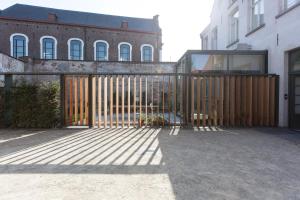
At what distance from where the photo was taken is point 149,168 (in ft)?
12.8

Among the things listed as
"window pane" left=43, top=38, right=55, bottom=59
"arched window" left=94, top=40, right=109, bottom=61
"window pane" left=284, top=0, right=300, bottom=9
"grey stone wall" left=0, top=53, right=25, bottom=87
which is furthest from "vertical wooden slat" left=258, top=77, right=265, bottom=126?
"window pane" left=43, top=38, right=55, bottom=59

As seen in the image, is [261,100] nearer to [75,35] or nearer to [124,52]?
[124,52]

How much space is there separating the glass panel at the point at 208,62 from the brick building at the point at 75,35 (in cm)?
1870

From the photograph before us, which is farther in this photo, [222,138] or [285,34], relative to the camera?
[285,34]

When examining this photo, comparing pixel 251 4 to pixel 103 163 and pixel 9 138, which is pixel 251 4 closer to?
pixel 103 163

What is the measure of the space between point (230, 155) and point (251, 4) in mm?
9100

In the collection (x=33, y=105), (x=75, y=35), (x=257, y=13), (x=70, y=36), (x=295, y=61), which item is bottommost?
(x=33, y=105)

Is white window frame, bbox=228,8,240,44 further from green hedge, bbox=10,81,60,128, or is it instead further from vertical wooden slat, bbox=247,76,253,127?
green hedge, bbox=10,81,60,128

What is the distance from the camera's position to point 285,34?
26.6 feet

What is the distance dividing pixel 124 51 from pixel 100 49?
110 inches

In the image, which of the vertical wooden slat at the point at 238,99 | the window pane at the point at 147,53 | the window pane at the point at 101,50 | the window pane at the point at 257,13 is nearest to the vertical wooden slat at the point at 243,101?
the vertical wooden slat at the point at 238,99

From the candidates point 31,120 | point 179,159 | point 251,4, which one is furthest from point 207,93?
point 31,120

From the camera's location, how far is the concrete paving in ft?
9.67

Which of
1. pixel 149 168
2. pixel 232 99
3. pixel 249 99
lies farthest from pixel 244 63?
pixel 149 168
